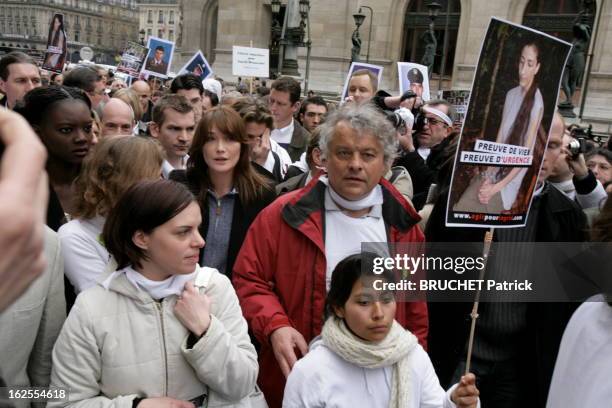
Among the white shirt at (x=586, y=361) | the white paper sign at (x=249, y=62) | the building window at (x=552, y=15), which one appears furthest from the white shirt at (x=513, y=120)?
the building window at (x=552, y=15)

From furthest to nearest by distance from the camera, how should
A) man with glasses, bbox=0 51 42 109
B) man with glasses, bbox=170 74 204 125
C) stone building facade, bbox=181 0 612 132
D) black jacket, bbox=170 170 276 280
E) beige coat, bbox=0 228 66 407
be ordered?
stone building facade, bbox=181 0 612 132 < man with glasses, bbox=170 74 204 125 < man with glasses, bbox=0 51 42 109 < black jacket, bbox=170 170 276 280 < beige coat, bbox=0 228 66 407

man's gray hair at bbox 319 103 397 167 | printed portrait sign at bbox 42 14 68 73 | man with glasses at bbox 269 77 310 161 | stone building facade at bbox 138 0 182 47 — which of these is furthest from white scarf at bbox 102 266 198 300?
stone building facade at bbox 138 0 182 47

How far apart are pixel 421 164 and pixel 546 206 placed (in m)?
1.58

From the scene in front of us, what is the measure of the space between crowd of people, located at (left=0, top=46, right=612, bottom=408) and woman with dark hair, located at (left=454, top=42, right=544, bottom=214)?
0.03 m

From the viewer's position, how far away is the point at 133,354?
1872 mm

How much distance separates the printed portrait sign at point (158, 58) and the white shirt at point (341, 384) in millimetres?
8114

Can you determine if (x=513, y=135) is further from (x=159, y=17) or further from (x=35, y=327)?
(x=159, y=17)

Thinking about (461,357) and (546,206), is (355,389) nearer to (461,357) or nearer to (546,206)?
(461,357)

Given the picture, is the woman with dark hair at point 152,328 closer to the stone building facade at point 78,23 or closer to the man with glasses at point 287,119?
the man with glasses at point 287,119

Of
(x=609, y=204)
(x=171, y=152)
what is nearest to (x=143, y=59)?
(x=171, y=152)

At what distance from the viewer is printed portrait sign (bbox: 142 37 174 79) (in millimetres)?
9195

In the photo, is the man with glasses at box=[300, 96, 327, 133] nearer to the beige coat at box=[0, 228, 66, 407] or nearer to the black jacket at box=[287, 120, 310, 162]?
the black jacket at box=[287, 120, 310, 162]

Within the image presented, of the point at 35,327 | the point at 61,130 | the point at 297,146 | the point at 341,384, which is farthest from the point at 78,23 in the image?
the point at 341,384

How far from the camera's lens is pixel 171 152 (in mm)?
4105
